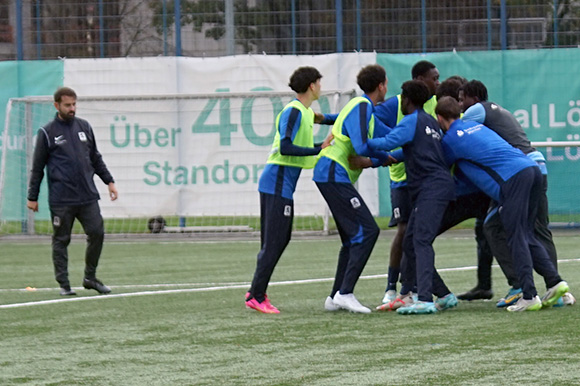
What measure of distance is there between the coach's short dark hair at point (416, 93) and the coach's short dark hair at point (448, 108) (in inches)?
5.2

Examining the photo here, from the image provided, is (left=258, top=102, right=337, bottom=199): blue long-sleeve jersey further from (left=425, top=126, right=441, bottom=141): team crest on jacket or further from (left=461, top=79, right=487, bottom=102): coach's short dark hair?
(left=461, top=79, right=487, bottom=102): coach's short dark hair

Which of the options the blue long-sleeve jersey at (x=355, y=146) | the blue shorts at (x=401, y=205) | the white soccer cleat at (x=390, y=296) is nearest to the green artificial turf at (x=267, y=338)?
the white soccer cleat at (x=390, y=296)

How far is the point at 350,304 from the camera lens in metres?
8.55

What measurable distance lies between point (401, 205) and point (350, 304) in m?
1.05

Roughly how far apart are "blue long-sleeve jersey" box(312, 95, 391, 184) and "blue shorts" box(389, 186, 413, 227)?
0.52 meters

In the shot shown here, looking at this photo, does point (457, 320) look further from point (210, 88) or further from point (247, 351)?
point (210, 88)

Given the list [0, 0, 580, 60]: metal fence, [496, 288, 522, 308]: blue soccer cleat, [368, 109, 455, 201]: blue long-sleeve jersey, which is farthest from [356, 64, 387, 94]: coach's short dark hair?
[0, 0, 580, 60]: metal fence

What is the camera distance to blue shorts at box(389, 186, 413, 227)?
29.8ft

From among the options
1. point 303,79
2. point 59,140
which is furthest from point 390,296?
point 59,140

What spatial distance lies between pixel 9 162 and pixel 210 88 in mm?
3517

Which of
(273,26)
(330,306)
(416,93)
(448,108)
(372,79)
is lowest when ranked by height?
(330,306)

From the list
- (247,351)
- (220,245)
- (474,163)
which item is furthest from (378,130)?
(220,245)

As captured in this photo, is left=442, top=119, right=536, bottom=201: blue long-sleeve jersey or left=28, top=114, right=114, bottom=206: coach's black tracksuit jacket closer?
left=442, top=119, right=536, bottom=201: blue long-sleeve jersey

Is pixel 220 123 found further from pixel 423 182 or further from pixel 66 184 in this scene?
pixel 423 182
